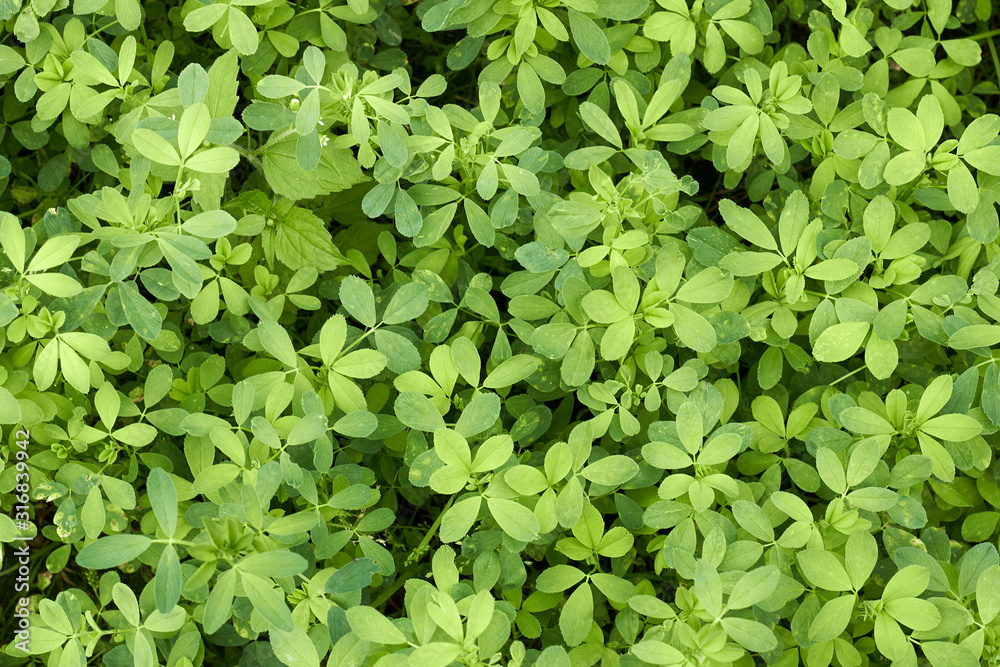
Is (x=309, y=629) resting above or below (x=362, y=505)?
below

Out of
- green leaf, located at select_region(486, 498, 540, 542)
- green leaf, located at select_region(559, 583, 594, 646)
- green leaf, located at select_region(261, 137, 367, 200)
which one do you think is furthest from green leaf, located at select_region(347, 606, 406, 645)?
green leaf, located at select_region(261, 137, 367, 200)

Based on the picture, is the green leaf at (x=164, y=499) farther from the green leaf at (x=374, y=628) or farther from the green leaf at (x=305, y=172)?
the green leaf at (x=305, y=172)

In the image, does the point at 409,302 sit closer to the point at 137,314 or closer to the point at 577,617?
the point at 137,314

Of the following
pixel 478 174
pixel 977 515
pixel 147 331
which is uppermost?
pixel 478 174

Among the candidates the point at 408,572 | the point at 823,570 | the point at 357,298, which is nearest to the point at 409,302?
the point at 357,298

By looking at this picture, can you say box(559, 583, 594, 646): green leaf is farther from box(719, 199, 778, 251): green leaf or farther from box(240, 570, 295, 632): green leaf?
Result: box(719, 199, 778, 251): green leaf

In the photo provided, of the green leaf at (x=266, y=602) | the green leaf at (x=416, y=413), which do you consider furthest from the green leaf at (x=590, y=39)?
the green leaf at (x=266, y=602)

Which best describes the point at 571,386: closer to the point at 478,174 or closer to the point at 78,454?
the point at 478,174

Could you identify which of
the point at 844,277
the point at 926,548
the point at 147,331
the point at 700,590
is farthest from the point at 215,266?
the point at 926,548
